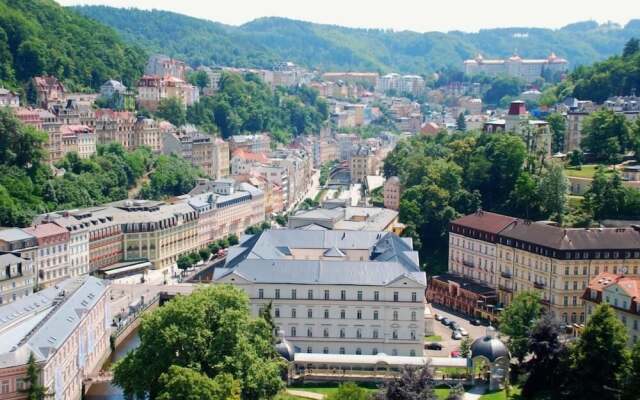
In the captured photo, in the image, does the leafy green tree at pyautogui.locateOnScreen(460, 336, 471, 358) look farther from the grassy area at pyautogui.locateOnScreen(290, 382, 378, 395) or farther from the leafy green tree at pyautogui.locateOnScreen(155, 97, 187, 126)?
the leafy green tree at pyautogui.locateOnScreen(155, 97, 187, 126)

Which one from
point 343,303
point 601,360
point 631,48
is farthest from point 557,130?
point 601,360

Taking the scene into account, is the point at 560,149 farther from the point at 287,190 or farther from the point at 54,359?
the point at 54,359

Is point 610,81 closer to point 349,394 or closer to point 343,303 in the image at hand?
point 343,303

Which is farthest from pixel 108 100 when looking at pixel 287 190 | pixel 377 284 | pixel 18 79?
pixel 377 284

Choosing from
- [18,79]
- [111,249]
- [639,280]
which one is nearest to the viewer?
[639,280]

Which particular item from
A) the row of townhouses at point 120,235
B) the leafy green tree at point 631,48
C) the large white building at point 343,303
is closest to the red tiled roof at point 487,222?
the large white building at point 343,303

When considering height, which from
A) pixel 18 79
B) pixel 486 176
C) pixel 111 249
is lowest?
pixel 111 249

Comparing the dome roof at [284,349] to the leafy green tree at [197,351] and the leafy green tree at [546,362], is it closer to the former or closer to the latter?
the leafy green tree at [197,351]
